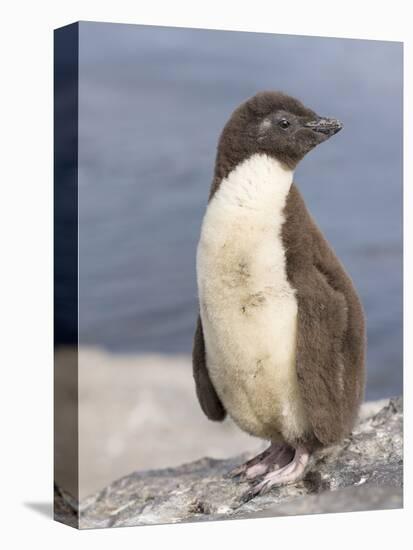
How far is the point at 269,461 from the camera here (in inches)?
217

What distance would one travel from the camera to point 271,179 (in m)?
5.06

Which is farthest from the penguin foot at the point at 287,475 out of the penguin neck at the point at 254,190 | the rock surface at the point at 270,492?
the penguin neck at the point at 254,190

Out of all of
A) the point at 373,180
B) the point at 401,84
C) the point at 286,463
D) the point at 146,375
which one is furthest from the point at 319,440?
the point at 401,84

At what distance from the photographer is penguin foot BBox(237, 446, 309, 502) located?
531cm

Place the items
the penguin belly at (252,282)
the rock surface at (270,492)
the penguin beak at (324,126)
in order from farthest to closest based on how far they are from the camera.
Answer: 1. the rock surface at (270,492)
2. the penguin beak at (324,126)
3. the penguin belly at (252,282)

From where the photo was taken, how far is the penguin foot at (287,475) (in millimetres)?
5309

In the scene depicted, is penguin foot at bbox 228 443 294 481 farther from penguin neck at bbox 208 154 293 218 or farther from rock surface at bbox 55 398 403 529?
penguin neck at bbox 208 154 293 218

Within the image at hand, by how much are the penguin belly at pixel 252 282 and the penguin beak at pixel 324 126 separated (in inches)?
8.8

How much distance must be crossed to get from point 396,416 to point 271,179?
60.0 inches

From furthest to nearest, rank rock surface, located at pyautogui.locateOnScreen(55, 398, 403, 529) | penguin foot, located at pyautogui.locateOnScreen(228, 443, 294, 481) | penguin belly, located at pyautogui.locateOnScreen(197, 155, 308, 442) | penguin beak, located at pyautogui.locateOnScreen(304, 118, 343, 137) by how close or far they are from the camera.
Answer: penguin foot, located at pyautogui.locateOnScreen(228, 443, 294, 481) → rock surface, located at pyautogui.locateOnScreen(55, 398, 403, 529) → penguin beak, located at pyautogui.locateOnScreen(304, 118, 343, 137) → penguin belly, located at pyautogui.locateOnScreen(197, 155, 308, 442)

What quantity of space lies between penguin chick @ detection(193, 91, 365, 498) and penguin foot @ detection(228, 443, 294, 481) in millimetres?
241

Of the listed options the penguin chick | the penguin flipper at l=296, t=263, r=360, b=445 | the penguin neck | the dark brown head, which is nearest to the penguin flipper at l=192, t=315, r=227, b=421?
the penguin chick

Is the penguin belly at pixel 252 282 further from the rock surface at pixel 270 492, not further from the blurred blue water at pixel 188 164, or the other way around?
the rock surface at pixel 270 492

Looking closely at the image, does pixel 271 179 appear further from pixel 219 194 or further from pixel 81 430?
pixel 81 430
